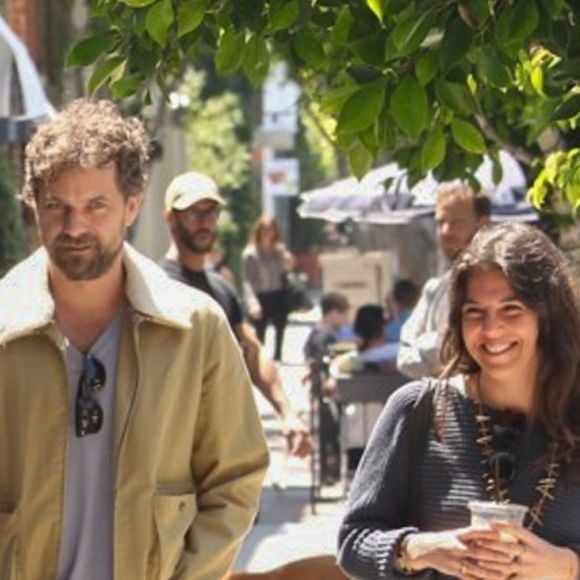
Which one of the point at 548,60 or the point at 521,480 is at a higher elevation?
the point at 548,60

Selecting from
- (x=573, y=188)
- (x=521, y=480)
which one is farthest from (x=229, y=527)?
(x=573, y=188)

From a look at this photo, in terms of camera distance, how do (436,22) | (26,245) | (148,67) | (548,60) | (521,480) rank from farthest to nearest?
(26,245)
(548,60)
(148,67)
(521,480)
(436,22)

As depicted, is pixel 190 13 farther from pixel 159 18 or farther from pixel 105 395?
pixel 105 395

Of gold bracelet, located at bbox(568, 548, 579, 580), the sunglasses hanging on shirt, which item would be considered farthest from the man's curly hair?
gold bracelet, located at bbox(568, 548, 579, 580)

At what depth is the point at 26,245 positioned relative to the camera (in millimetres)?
15508

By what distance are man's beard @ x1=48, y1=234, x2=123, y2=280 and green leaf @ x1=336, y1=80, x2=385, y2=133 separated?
95cm

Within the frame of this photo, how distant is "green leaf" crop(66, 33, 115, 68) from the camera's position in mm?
4844

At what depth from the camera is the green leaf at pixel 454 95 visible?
4.16m

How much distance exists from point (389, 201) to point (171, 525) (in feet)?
42.1

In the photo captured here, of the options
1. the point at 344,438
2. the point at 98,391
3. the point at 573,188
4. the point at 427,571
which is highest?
the point at 573,188

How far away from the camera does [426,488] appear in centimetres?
449

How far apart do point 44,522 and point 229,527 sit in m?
0.47

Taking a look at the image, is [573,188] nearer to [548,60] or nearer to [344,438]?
[548,60]

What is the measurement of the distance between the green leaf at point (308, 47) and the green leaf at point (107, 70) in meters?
0.43
